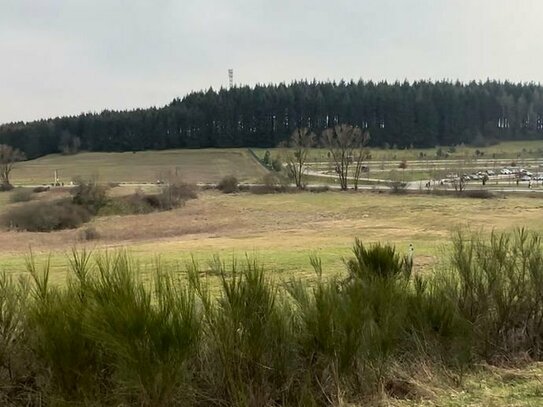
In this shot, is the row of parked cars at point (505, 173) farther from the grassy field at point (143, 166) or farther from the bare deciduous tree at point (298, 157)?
the grassy field at point (143, 166)

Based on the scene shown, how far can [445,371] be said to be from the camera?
23.7 ft

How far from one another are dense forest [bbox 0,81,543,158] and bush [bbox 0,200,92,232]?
95.2 m

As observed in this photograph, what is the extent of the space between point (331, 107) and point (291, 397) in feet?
494

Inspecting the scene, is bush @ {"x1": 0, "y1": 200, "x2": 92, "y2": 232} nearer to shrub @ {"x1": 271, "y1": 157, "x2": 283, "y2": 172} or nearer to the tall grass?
shrub @ {"x1": 271, "y1": 157, "x2": 283, "y2": 172}

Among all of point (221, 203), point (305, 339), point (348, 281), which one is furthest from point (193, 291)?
point (221, 203)

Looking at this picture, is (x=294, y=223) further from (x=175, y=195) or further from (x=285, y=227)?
(x=175, y=195)

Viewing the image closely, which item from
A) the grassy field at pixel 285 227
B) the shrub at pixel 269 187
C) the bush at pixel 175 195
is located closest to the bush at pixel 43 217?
the grassy field at pixel 285 227

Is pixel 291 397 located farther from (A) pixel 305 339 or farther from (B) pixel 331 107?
(B) pixel 331 107

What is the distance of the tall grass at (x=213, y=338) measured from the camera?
5195 millimetres

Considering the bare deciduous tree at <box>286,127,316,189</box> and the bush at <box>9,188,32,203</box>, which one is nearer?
the bush at <box>9,188,32,203</box>

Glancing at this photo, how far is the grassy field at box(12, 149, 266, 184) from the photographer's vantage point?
10006cm

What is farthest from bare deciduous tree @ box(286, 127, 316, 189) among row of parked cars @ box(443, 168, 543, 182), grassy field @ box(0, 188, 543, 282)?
row of parked cars @ box(443, 168, 543, 182)

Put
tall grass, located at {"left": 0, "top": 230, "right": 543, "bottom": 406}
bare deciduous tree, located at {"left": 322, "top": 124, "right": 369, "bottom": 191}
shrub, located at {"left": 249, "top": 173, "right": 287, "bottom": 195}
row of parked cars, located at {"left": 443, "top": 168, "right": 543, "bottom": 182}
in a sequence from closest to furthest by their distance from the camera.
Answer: tall grass, located at {"left": 0, "top": 230, "right": 543, "bottom": 406}, shrub, located at {"left": 249, "top": 173, "right": 287, "bottom": 195}, row of parked cars, located at {"left": 443, "top": 168, "right": 543, "bottom": 182}, bare deciduous tree, located at {"left": 322, "top": 124, "right": 369, "bottom": 191}

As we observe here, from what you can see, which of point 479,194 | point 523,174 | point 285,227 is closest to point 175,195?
Answer: point 285,227
